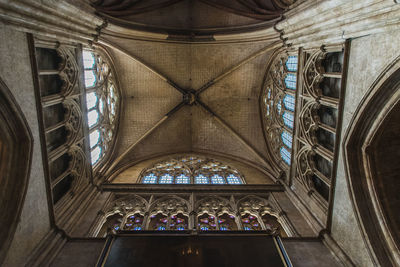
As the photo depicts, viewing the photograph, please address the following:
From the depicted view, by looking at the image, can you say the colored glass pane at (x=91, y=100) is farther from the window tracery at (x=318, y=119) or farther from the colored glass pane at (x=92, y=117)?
the window tracery at (x=318, y=119)

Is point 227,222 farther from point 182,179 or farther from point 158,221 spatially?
point 182,179

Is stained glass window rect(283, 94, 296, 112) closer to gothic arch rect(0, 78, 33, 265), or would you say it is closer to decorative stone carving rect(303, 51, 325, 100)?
decorative stone carving rect(303, 51, 325, 100)

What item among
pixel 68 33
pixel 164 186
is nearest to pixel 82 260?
pixel 164 186

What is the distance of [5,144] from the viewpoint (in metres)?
5.88

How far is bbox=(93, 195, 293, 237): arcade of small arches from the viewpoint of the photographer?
8.82 metres

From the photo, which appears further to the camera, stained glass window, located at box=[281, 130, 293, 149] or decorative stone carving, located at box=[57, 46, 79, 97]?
stained glass window, located at box=[281, 130, 293, 149]

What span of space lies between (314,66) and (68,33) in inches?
338

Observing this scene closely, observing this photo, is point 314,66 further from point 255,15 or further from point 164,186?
point 164,186

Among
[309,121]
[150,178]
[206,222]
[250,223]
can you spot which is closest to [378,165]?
[309,121]

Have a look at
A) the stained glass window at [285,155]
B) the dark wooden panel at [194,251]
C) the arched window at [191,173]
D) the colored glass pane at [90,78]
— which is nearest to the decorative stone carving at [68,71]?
the colored glass pane at [90,78]

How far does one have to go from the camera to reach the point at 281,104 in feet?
40.7

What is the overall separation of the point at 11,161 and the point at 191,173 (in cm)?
892

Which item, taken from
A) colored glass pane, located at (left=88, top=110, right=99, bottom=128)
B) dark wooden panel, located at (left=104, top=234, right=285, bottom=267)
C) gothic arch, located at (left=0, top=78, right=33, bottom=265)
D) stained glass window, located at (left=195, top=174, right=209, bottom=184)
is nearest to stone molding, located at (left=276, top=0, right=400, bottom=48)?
dark wooden panel, located at (left=104, top=234, right=285, bottom=267)

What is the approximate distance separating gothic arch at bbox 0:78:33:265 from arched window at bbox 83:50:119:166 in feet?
15.9
